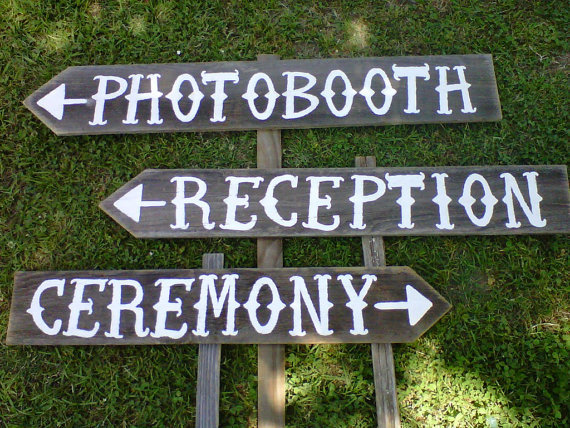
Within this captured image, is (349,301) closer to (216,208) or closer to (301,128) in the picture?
(216,208)

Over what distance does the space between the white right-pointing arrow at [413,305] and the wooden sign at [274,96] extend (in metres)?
1.10

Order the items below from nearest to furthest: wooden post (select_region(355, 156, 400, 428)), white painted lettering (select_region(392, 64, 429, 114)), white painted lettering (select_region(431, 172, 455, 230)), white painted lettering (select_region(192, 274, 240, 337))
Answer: wooden post (select_region(355, 156, 400, 428)) → white painted lettering (select_region(192, 274, 240, 337)) → white painted lettering (select_region(431, 172, 455, 230)) → white painted lettering (select_region(392, 64, 429, 114))

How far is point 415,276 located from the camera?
8.38 ft

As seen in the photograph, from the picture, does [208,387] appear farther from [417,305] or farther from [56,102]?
[56,102]

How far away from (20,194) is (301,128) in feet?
6.39

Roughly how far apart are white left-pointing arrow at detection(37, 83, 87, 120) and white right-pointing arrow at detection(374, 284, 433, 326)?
2.34m

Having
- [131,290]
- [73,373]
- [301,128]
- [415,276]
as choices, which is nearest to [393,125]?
[301,128]

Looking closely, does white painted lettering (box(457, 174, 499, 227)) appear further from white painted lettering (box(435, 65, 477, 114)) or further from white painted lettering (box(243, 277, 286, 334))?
white painted lettering (box(243, 277, 286, 334))

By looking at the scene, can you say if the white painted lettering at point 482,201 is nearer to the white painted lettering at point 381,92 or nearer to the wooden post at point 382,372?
the wooden post at point 382,372

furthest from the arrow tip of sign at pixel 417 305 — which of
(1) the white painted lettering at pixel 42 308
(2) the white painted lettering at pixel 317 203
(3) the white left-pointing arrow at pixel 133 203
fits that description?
(1) the white painted lettering at pixel 42 308

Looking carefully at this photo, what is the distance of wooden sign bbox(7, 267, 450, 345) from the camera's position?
8.27 feet

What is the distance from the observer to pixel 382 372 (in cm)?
252

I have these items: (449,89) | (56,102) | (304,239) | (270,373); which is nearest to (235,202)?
(304,239)

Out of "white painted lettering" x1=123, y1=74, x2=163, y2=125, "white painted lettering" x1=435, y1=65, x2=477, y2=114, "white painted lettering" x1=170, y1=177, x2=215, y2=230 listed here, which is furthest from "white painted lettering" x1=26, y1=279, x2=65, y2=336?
"white painted lettering" x1=435, y1=65, x2=477, y2=114
